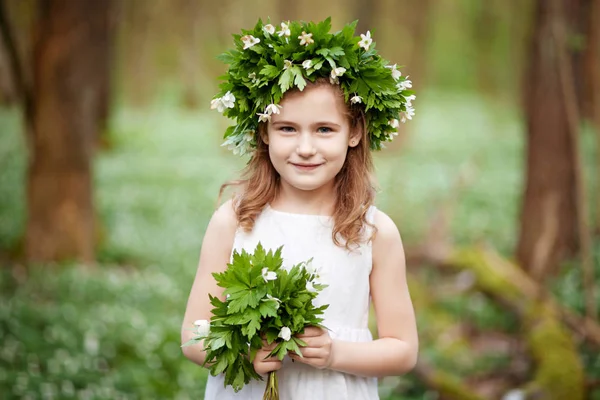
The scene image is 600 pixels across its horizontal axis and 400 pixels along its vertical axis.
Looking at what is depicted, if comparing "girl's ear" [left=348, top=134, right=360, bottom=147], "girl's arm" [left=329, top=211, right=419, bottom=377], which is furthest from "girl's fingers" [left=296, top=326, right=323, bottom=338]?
"girl's ear" [left=348, top=134, right=360, bottom=147]

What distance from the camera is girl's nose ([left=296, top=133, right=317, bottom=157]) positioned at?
2336mm

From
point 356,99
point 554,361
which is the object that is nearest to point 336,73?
point 356,99

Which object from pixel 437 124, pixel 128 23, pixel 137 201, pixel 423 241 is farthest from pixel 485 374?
pixel 128 23

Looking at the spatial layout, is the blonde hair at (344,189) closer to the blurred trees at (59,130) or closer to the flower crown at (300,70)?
the flower crown at (300,70)

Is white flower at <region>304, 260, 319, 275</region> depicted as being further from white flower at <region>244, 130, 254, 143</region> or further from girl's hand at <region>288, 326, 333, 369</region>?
white flower at <region>244, 130, 254, 143</region>

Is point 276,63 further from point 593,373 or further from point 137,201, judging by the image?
point 137,201

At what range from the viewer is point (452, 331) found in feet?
22.9

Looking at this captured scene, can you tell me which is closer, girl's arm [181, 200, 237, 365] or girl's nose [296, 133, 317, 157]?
girl's nose [296, 133, 317, 157]

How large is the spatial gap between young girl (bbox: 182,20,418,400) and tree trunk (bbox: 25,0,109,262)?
546 cm

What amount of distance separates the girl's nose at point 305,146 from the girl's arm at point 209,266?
0.36 m

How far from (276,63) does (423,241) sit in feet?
24.9

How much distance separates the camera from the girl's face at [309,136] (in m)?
2.36

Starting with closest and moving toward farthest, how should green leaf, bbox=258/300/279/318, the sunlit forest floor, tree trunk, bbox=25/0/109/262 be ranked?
green leaf, bbox=258/300/279/318
the sunlit forest floor
tree trunk, bbox=25/0/109/262

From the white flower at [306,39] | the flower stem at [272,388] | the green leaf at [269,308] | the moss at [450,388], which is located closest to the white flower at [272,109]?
the white flower at [306,39]
